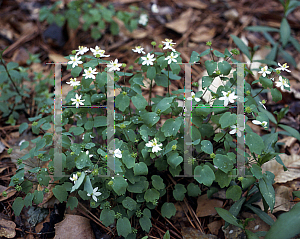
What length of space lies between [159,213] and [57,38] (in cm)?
303

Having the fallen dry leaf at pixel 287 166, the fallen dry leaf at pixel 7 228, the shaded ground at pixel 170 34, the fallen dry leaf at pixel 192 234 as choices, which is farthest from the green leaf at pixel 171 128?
the fallen dry leaf at pixel 7 228

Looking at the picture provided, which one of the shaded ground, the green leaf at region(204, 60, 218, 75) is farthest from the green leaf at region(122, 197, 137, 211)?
the shaded ground

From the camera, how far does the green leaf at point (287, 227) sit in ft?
5.09

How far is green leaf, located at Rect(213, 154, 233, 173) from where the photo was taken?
1815mm

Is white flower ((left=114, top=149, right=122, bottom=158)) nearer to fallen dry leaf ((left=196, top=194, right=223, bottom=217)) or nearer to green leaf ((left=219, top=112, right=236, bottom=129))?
green leaf ((left=219, top=112, right=236, bottom=129))

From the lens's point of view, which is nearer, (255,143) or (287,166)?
(255,143)

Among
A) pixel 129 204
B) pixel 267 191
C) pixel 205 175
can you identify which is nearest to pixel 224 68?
pixel 205 175

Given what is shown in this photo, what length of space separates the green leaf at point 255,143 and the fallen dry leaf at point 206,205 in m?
0.70

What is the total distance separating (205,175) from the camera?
1.82 m

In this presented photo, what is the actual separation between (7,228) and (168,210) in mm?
1287

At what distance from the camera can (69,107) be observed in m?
2.22

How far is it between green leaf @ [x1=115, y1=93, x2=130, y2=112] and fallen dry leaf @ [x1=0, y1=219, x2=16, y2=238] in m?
1.29

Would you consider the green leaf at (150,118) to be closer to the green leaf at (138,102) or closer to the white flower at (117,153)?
the green leaf at (138,102)

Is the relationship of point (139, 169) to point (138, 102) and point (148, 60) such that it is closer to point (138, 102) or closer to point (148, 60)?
point (138, 102)
